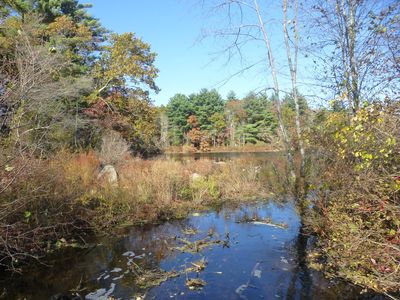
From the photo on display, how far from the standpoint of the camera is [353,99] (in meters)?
6.54

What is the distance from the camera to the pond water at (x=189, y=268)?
5930mm

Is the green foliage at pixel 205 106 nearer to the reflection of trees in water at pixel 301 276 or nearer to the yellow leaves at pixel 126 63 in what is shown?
the yellow leaves at pixel 126 63

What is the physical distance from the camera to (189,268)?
6922 mm

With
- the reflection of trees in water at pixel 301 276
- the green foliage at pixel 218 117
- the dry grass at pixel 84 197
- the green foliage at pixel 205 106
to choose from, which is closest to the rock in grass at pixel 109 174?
the dry grass at pixel 84 197

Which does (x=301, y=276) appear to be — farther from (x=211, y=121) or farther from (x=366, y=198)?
(x=211, y=121)

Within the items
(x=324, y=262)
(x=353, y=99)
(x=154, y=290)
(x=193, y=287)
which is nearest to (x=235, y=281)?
(x=193, y=287)

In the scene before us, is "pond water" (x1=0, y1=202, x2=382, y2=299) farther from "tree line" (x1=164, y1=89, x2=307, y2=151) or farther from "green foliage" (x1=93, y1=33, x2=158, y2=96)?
"tree line" (x1=164, y1=89, x2=307, y2=151)

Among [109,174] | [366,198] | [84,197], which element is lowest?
[84,197]

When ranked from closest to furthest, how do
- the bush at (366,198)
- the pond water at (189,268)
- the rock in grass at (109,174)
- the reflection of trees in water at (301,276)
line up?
the bush at (366,198) < the reflection of trees in water at (301,276) < the pond water at (189,268) < the rock in grass at (109,174)

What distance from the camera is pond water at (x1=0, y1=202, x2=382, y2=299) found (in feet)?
19.5

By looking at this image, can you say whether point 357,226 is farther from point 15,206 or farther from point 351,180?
point 15,206

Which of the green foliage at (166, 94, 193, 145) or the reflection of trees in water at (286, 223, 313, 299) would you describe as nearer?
the reflection of trees in water at (286, 223, 313, 299)

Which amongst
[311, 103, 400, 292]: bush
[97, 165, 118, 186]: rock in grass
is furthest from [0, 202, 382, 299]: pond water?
[97, 165, 118, 186]: rock in grass

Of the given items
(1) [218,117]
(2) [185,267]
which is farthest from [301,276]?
(1) [218,117]
